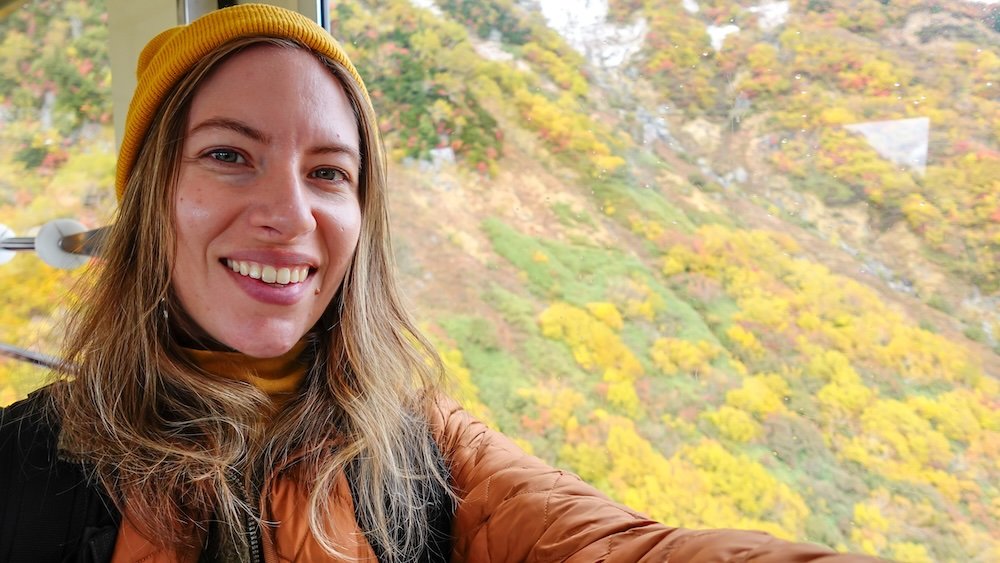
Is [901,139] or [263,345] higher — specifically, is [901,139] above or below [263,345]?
above

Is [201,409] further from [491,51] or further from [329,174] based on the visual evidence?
[491,51]

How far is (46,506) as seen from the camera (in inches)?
38.5

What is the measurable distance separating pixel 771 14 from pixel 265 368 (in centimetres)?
124

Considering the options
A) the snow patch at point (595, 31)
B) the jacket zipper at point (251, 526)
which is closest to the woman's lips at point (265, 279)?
the jacket zipper at point (251, 526)

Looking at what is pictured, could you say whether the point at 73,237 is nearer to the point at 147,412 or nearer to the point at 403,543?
the point at 147,412

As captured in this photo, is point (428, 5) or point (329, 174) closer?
point (329, 174)

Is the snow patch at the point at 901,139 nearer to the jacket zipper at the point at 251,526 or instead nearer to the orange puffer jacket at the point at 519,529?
the orange puffer jacket at the point at 519,529

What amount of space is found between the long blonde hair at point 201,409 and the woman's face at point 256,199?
0.05 m

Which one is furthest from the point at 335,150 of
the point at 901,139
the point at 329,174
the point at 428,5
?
the point at 428,5

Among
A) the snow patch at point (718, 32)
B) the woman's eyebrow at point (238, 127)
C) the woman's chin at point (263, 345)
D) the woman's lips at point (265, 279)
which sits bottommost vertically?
the woman's chin at point (263, 345)

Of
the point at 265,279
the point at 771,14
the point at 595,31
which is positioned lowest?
the point at 265,279

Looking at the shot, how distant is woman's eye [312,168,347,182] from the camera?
120 cm

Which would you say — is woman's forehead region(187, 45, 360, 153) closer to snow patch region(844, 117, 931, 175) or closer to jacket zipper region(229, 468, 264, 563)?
jacket zipper region(229, 468, 264, 563)

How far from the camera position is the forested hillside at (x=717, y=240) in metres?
1.16
